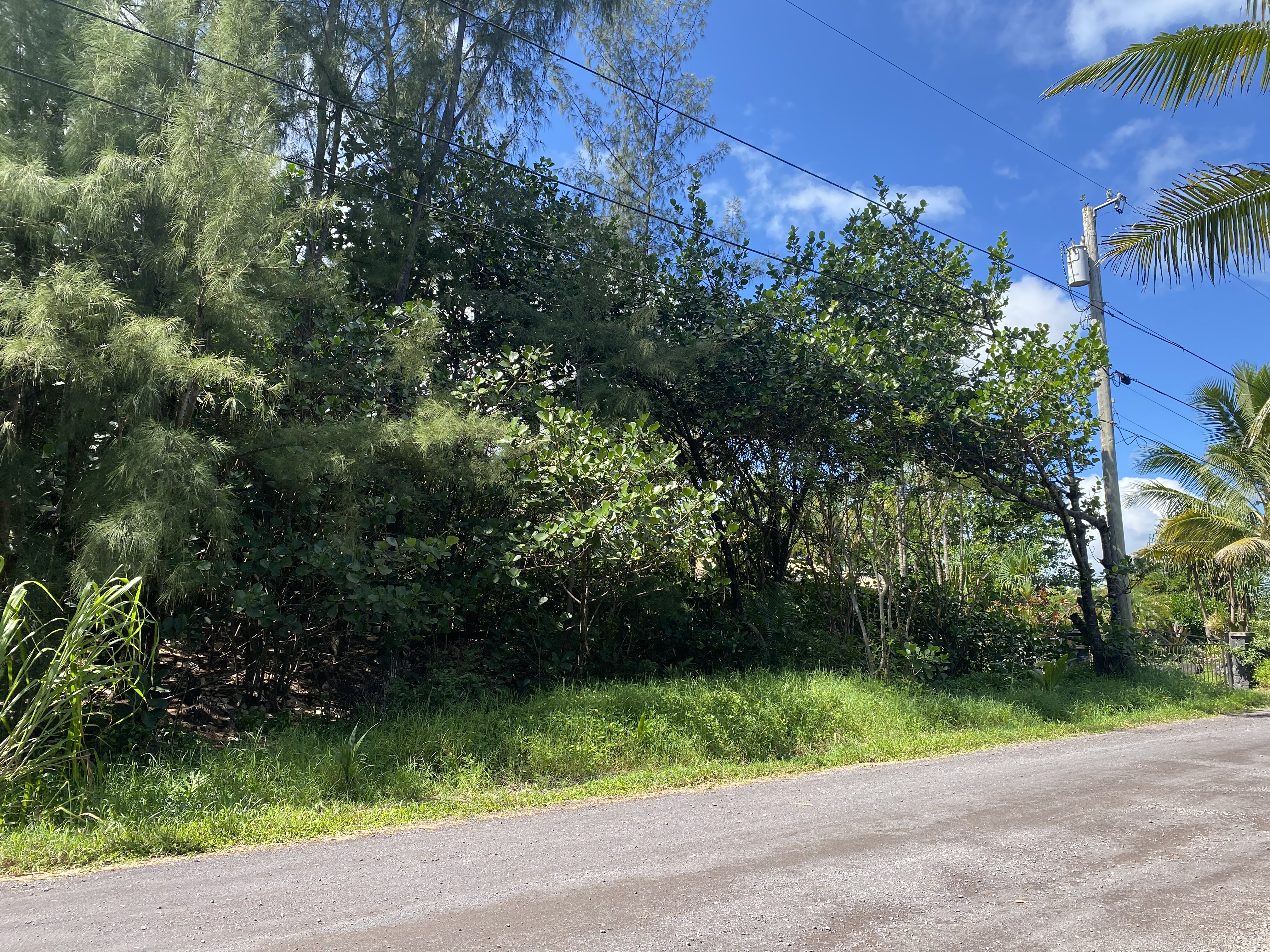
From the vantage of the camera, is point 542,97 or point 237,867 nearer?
point 237,867

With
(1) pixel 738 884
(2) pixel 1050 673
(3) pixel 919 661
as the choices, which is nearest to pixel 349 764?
(1) pixel 738 884

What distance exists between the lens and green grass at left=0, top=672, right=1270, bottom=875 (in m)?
5.68

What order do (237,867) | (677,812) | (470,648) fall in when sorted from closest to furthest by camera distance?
(237,867) < (677,812) < (470,648)

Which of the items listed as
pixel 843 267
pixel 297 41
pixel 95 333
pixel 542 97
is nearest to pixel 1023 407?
pixel 843 267

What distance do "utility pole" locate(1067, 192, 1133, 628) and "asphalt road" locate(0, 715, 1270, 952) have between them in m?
9.38

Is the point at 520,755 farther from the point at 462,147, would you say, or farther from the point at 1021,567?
the point at 1021,567

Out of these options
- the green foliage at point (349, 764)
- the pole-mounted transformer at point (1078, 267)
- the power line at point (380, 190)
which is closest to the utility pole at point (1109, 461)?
the pole-mounted transformer at point (1078, 267)

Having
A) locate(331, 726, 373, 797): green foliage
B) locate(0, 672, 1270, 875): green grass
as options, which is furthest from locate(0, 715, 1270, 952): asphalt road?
locate(331, 726, 373, 797): green foliage

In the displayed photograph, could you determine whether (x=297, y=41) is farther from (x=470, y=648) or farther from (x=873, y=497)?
(x=873, y=497)

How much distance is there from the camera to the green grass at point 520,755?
18.6 ft

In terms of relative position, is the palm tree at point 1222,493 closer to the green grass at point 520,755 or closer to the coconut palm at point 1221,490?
the coconut palm at point 1221,490

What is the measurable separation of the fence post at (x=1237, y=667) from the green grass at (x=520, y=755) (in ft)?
17.9

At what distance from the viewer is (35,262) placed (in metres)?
6.93

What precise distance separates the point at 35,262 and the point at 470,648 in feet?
19.1
